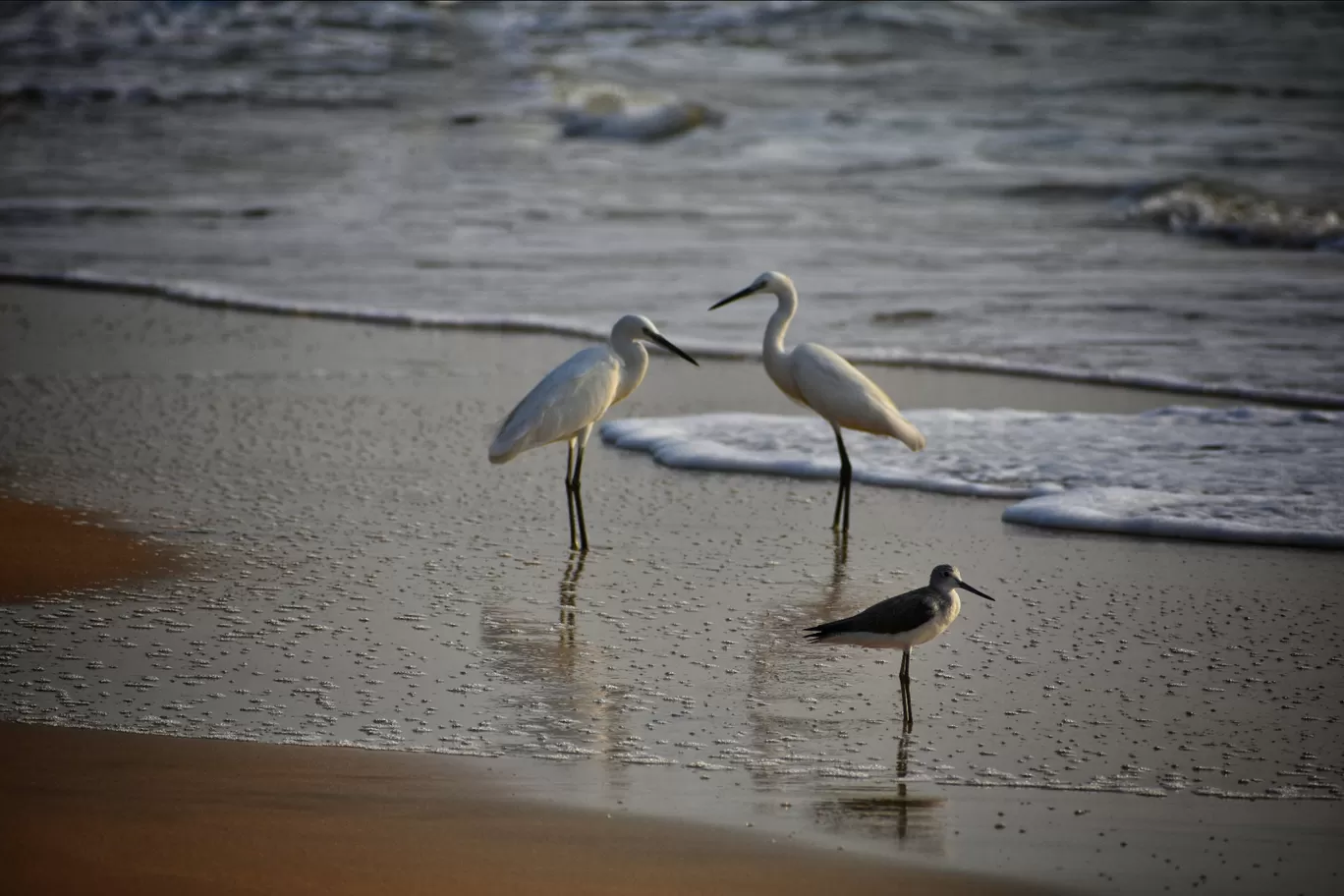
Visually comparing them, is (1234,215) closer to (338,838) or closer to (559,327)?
(559,327)

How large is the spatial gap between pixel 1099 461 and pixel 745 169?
1161 centimetres

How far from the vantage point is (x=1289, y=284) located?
11.4 m

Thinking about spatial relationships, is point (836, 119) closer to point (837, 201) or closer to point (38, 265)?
point (837, 201)

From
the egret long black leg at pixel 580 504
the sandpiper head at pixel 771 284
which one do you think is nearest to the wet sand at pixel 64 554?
the egret long black leg at pixel 580 504

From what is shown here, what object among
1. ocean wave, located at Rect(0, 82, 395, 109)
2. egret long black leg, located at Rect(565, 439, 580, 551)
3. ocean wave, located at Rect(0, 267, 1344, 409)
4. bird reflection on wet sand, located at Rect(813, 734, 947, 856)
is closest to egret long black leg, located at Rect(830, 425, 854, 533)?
egret long black leg, located at Rect(565, 439, 580, 551)

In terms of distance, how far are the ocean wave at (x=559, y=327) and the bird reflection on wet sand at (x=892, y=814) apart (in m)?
5.07

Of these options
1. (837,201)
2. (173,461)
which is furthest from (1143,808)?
(837,201)

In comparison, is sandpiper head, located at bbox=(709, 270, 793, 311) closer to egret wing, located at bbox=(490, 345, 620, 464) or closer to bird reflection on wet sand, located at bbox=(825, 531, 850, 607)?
egret wing, located at bbox=(490, 345, 620, 464)

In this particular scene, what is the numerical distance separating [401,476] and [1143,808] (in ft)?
12.7

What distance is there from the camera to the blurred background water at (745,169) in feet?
34.6

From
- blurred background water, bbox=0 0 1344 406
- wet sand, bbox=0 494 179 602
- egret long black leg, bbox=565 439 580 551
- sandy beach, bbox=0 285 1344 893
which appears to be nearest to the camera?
sandy beach, bbox=0 285 1344 893

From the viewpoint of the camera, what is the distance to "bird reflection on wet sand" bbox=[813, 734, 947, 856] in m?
3.56

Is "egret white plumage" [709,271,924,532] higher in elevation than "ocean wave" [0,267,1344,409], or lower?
higher

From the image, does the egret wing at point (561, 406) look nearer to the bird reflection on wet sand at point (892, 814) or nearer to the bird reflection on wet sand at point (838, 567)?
the bird reflection on wet sand at point (838, 567)
